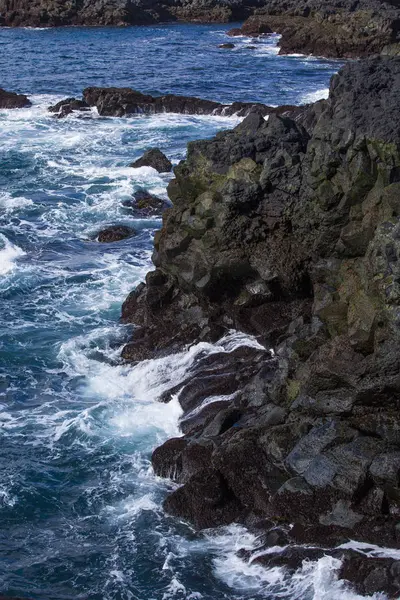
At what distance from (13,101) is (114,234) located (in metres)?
24.7

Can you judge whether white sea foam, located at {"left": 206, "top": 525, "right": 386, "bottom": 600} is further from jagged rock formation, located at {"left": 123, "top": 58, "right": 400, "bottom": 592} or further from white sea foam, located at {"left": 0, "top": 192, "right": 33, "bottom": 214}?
white sea foam, located at {"left": 0, "top": 192, "right": 33, "bottom": 214}

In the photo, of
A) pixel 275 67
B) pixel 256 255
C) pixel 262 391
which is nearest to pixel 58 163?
pixel 256 255

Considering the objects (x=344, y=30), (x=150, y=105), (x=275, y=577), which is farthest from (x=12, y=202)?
(x=344, y=30)

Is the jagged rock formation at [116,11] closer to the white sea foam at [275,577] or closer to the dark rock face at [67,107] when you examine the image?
the dark rock face at [67,107]

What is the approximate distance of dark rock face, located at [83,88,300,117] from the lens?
51.7 meters

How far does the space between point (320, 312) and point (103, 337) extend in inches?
316

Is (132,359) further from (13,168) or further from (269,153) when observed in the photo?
(13,168)

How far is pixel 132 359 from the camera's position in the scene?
25.0 m

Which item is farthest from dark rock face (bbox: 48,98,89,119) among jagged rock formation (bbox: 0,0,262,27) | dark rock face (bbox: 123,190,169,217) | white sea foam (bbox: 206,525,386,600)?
jagged rock formation (bbox: 0,0,262,27)

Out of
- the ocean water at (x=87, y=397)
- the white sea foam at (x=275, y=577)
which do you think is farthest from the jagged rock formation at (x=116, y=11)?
the white sea foam at (x=275, y=577)

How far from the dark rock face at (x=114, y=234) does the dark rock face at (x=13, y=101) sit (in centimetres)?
2371

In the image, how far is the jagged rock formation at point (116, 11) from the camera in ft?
299

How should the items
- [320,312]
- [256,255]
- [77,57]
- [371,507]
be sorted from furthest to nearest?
[77,57] < [256,255] < [320,312] < [371,507]

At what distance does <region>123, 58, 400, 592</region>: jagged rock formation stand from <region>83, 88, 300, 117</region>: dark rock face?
79.7 ft
